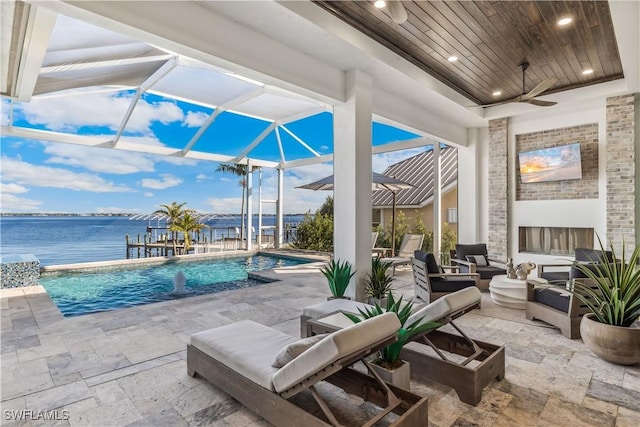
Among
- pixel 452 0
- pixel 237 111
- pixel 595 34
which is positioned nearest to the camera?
pixel 452 0

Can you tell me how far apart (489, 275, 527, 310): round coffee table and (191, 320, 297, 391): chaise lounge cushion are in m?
3.99

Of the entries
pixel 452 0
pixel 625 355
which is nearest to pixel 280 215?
pixel 452 0

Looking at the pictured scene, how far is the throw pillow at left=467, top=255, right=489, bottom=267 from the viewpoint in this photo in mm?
6852

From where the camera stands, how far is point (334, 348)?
1924 millimetres

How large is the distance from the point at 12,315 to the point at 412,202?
12.1 metres

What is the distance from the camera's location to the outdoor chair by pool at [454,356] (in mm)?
2635

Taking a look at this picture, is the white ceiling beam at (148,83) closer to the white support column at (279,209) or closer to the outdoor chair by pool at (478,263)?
the white support column at (279,209)

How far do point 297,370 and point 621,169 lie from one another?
7642 mm

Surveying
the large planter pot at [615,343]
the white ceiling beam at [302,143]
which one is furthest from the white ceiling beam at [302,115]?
the large planter pot at [615,343]

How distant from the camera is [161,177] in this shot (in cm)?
2597

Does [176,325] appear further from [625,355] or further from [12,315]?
[625,355]

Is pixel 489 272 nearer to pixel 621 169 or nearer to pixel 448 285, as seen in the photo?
pixel 448 285

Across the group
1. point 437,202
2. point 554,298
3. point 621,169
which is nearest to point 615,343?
point 554,298

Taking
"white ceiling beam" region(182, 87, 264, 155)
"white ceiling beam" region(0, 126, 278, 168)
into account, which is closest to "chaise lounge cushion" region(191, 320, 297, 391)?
"white ceiling beam" region(182, 87, 264, 155)
